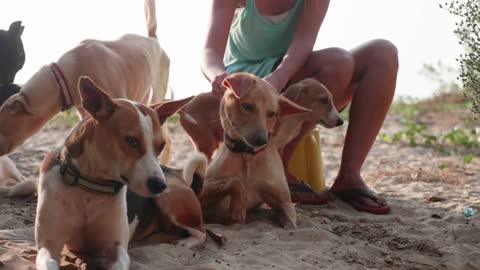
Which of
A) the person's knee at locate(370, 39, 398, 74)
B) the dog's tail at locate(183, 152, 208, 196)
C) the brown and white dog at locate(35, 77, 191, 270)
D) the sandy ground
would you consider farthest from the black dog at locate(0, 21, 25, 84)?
the brown and white dog at locate(35, 77, 191, 270)

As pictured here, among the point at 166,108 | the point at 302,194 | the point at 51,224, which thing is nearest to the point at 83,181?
the point at 51,224

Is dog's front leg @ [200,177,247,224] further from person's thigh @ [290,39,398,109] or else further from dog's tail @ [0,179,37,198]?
dog's tail @ [0,179,37,198]

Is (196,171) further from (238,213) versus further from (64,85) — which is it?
(64,85)

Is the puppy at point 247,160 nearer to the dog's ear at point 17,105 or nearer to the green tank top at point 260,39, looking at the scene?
the green tank top at point 260,39

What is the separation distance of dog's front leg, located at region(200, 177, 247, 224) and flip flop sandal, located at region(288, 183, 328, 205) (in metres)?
0.72

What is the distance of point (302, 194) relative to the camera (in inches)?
189

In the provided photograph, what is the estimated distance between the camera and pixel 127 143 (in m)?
2.78

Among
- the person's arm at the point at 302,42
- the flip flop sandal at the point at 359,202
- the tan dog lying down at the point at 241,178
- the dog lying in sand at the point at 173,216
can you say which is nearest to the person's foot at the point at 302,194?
the flip flop sandal at the point at 359,202

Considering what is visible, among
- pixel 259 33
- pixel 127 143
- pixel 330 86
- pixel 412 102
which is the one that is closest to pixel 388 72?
pixel 330 86

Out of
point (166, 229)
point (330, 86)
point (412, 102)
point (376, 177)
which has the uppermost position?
point (330, 86)

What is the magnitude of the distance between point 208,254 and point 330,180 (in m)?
3.64

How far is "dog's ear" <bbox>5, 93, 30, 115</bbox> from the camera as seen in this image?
16.6ft

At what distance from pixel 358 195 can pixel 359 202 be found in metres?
0.05

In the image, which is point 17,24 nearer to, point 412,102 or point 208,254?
point 208,254
